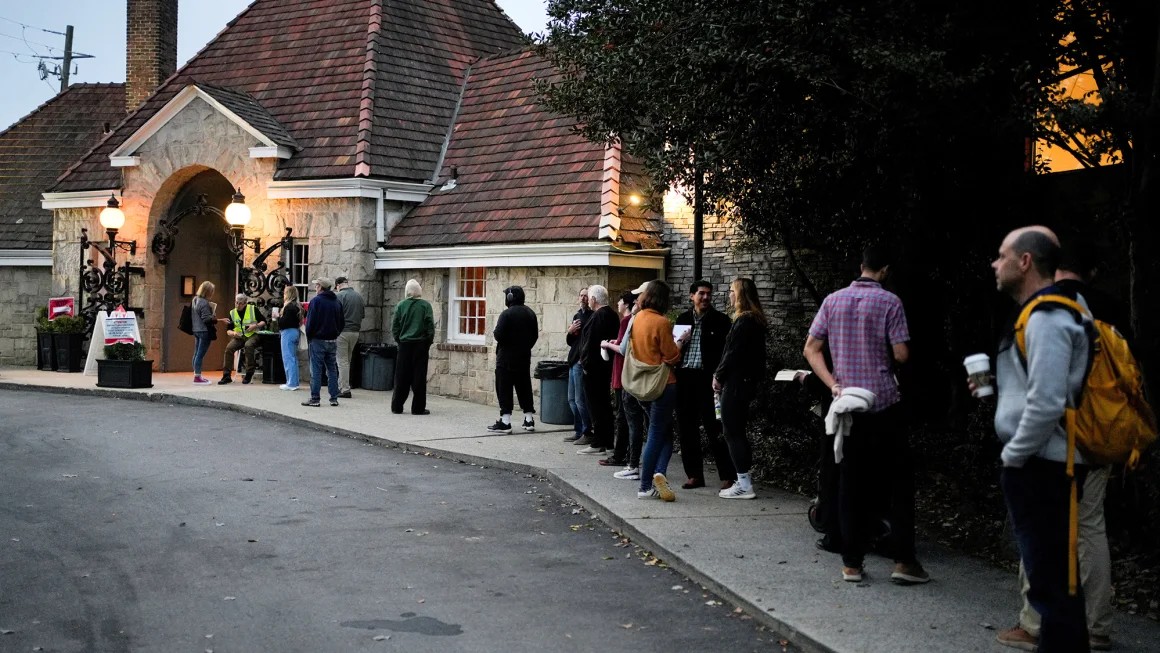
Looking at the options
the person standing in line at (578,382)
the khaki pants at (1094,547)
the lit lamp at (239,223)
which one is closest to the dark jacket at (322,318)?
the lit lamp at (239,223)

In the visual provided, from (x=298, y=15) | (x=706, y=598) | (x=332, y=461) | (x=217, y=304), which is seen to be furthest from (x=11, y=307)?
(x=706, y=598)

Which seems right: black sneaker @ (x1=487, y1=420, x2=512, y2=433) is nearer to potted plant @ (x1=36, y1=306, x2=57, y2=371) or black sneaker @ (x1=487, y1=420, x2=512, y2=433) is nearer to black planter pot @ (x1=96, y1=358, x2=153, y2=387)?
black planter pot @ (x1=96, y1=358, x2=153, y2=387)

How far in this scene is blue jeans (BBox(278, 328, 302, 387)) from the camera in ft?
58.0

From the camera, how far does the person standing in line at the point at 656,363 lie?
9.13 metres

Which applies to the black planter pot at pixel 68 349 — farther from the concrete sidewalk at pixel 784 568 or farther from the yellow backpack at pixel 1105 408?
the yellow backpack at pixel 1105 408

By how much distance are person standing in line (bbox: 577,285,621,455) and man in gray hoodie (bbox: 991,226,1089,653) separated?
697 cm

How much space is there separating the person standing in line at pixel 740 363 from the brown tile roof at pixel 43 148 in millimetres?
20318

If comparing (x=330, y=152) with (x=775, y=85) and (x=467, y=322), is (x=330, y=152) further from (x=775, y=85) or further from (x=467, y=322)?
(x=775, y=85)

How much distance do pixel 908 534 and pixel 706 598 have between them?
124 centimetres

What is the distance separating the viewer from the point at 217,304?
2339cm

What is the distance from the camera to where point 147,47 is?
993 inches

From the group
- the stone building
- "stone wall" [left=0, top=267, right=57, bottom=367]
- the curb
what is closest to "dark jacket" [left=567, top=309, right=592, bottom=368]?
the curb

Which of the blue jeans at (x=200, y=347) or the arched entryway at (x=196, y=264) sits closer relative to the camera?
the blue jeans at (x=200, y=347)

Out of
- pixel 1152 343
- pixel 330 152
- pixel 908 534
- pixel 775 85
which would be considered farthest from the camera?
pixel 330 152
